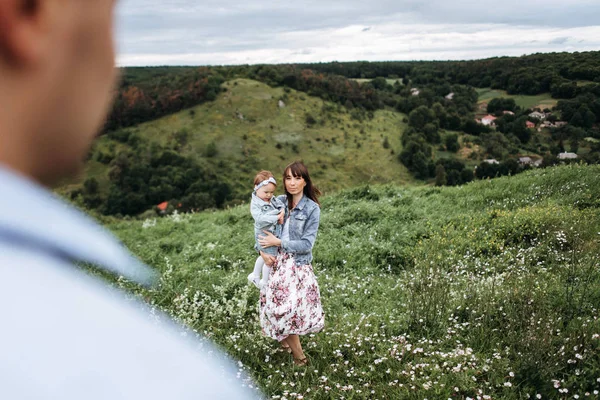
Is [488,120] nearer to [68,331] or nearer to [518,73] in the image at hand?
[518,73]

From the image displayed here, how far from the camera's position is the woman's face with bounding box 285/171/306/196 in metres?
5.10

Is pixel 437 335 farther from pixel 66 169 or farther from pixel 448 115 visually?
pixel 448 115

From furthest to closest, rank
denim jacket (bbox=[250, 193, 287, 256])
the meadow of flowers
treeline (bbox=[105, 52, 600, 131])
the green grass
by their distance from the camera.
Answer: treeline (bbox=[105, 52, 600, 131]) → the green grass → denim jacket (bbox=[250, 193, 287, 256]) → the meadow of flowers

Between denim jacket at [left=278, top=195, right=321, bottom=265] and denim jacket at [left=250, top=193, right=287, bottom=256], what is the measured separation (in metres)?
0.18

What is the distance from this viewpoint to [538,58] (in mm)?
41594

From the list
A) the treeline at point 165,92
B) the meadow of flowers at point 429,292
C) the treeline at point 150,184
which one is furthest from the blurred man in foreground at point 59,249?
the treeline at point 165,92

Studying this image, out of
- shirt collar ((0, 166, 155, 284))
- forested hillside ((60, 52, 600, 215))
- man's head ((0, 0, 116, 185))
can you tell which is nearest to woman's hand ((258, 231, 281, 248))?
shirt collar ((0, 166, 155, 284))

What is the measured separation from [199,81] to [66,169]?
11398cm

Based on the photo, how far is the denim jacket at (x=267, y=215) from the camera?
16.9ft

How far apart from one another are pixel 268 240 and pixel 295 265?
42 centimetres

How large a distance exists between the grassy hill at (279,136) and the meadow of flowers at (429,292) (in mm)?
66850

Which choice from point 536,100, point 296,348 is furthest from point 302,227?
point 536,100

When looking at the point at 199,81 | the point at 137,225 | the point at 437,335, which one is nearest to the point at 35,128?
the point at 437,335

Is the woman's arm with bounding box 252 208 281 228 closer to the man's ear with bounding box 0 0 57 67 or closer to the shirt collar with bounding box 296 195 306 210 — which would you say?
the shirt collar with bounding box 296 195 306 210
